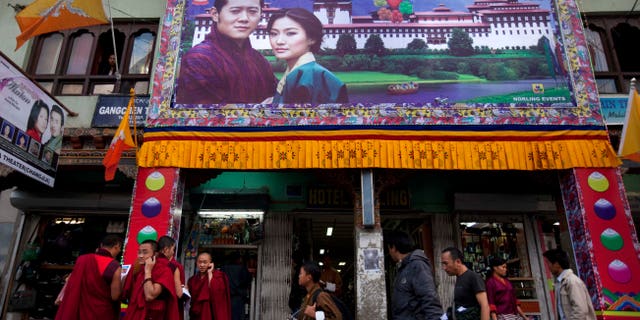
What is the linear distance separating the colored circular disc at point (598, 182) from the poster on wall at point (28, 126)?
8885 millimetres

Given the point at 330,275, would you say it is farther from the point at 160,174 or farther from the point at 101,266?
the point at 101,266

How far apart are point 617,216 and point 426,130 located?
3.24 metres

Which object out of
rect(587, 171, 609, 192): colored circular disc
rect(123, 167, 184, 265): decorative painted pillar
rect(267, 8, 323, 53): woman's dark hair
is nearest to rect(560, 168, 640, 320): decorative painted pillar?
rect(587, 171, 609, 192): colored circular disc

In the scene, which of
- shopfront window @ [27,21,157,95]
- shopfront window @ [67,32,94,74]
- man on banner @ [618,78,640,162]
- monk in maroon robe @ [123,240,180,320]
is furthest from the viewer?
shopfront window @ [67,32,94,74]

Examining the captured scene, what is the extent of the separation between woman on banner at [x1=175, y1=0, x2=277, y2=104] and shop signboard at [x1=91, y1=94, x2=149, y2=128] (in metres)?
1.47

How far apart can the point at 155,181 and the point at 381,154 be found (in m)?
3.76

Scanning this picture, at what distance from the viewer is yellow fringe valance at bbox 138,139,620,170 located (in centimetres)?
745

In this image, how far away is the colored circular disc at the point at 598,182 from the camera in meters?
7.28

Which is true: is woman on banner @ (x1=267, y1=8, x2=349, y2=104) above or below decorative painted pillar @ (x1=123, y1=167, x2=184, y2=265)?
above

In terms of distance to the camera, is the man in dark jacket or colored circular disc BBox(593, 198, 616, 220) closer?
the man in dark jacket

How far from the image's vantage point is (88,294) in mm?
4594

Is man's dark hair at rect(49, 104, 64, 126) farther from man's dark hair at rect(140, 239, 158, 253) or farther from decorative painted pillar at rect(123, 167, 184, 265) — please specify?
man's dark hair at rect(140, 239, 158, 253)

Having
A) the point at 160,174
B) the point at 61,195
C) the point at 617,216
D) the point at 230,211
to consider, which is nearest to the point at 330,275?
the point at 230,211

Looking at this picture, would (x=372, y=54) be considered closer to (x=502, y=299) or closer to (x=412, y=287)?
(x=502, y=299)
